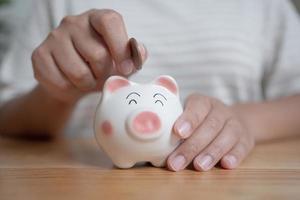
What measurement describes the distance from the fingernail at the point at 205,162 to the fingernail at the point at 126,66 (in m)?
0.13

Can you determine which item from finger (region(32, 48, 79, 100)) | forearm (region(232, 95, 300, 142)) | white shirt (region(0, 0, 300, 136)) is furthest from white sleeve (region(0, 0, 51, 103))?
forearm (region(232, 95, 300, 142))

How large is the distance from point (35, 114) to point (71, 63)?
0.96 ft

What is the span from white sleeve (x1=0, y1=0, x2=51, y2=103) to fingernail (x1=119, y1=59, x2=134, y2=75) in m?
0.41

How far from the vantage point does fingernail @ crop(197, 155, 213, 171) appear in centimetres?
52

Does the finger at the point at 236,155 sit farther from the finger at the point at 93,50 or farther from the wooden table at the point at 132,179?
the finger at the point at 93,50

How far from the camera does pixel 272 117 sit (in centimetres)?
78

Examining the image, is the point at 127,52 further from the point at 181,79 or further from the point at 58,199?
the point at 181,79

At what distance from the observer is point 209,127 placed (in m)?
0.55

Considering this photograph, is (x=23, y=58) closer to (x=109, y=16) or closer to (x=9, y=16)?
(x=109, y=16)

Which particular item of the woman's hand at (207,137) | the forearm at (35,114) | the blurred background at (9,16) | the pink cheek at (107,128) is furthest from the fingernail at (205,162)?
Result: the blurred background at (9,16)

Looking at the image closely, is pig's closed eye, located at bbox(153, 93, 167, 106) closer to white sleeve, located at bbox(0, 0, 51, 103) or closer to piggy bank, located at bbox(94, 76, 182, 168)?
piggy bank, located at bbox(94, 76, 182, 168)

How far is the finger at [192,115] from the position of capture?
502 mm

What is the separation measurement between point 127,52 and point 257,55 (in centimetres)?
49

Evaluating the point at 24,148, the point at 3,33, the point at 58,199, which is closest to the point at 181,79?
the point at 24,148
